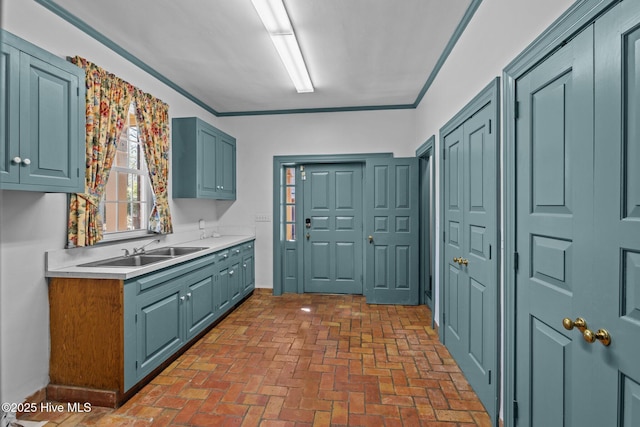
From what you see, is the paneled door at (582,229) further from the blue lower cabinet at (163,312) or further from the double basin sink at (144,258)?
the double basin sink at (144,258)

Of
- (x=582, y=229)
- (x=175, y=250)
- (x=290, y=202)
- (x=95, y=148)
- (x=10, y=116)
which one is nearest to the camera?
(x=582, y=229)

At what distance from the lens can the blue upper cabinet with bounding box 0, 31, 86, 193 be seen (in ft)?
6.40

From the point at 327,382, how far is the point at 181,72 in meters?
3.41

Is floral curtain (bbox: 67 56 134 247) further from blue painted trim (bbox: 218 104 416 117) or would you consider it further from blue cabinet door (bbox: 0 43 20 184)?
blue painted trim (bbox: 218 104 416 117)

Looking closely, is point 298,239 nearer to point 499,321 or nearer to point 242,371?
point 242,371

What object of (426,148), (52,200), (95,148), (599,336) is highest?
(426,148)

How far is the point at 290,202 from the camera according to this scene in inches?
210

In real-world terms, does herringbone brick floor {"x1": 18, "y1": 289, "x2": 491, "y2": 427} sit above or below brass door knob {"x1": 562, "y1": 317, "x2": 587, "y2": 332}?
below

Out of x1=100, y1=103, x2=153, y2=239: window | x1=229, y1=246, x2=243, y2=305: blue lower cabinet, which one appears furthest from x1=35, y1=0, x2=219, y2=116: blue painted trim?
x1=229, y1=246, x2=243, y2=305: blue lower cabinet

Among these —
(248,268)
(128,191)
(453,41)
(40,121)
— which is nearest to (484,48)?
(453,41)

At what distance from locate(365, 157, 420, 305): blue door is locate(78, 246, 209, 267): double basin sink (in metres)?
2.24

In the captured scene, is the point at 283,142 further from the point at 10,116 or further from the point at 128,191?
the point at 10,116

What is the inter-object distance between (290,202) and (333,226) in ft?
2.48

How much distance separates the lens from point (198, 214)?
4711mm
